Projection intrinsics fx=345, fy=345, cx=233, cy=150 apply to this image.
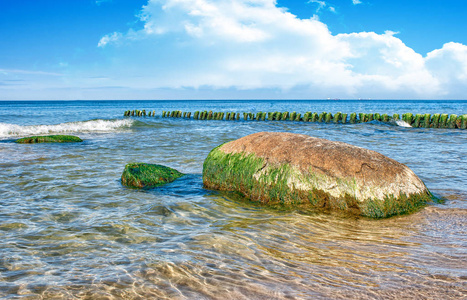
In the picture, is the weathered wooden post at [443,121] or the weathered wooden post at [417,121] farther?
the weathered wooden post at [417,121]

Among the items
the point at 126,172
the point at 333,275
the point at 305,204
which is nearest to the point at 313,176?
the point at 305,204

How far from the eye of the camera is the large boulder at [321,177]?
17.2 feet

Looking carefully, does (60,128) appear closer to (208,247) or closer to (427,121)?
(208,247)

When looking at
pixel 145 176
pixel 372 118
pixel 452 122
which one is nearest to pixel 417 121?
pixel 452 122

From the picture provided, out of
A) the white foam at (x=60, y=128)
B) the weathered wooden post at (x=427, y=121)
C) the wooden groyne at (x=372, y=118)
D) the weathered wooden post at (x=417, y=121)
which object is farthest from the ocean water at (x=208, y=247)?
the weathered wooden post at (x=417, y=121)

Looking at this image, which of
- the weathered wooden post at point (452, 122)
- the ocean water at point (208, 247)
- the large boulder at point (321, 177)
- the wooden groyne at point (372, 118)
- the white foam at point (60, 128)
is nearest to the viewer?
the ocean water at point (208, 247)

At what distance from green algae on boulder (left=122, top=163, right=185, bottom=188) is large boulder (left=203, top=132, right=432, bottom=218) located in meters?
1.70

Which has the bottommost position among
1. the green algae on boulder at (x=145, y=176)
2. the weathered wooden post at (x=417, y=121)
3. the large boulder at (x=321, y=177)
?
the green algae on boulder at (x=145, y=176)

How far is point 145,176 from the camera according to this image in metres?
7.46

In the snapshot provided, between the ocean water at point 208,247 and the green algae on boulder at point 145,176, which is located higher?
the green algae on boulder at point 145,176

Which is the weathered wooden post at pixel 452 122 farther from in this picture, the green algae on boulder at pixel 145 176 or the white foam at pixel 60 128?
the white foam at pixel 60 128

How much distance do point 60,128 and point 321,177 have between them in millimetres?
22011

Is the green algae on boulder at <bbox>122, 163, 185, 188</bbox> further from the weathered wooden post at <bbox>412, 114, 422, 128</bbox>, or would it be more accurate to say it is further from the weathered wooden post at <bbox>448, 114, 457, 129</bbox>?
the weathered wooden post at <bbox>412, 114, 422, 128</bbox>

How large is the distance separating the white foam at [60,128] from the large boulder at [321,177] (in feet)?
60.5
